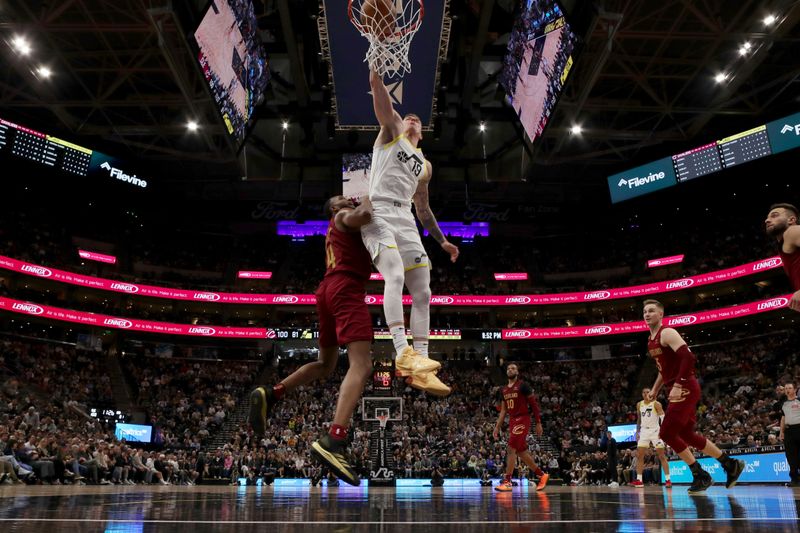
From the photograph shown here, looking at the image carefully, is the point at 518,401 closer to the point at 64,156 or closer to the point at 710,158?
the point at 710,158

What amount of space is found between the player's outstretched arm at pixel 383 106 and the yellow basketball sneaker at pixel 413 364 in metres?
1.73

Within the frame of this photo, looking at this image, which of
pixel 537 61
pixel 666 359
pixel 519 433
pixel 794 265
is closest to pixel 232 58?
pixel 537 61

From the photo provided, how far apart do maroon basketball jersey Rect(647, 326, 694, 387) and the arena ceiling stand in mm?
12657

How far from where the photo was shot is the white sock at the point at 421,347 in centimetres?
443

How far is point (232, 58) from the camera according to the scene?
18781mm

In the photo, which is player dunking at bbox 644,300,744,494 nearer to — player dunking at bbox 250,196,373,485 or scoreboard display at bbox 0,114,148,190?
player dunking at bbox 250,196,373,485

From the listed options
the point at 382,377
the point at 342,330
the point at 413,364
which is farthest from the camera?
the point at 382,377

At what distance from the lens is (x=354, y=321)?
12.9ft

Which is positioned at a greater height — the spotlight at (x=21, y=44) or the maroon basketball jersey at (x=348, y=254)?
the spotlight at (x=21, y=44)

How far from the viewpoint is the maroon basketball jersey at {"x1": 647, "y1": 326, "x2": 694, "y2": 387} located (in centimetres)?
673

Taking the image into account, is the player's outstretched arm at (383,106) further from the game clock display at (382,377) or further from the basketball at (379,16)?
the game clock display at (382,377)

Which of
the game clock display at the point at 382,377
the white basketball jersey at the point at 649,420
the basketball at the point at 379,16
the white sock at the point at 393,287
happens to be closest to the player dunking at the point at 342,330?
the white sock at the point at 393,287

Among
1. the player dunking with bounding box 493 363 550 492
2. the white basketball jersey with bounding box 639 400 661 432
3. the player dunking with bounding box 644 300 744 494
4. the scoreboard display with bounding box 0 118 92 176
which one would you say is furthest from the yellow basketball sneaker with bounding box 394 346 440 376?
the scoreboard display with bounding box 0 118 92 176

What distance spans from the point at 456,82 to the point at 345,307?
24.5 metres
